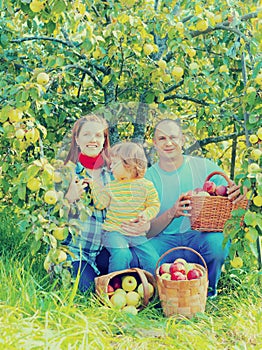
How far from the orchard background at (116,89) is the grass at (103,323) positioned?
0.61 feet

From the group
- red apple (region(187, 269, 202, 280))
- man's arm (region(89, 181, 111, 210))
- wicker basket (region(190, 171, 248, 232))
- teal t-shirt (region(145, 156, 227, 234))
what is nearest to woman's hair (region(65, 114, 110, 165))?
man's arm (region(89, 181, 111, 210))

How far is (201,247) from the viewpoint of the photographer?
9.77 ft

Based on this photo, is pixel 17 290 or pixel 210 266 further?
pixel 210 266

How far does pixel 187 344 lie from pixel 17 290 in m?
0.89

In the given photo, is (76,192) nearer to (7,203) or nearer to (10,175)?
(10,175)

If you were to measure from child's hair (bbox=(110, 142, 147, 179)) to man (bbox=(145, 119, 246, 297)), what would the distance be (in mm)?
83

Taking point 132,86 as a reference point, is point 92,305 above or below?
below

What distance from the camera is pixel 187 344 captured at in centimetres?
232

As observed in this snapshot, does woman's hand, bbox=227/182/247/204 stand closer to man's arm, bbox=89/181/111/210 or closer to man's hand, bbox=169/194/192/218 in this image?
man's hand, bbox=169/194/192/218

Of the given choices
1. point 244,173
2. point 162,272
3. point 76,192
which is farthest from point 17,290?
point 244,173

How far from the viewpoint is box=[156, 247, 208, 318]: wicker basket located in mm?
2605

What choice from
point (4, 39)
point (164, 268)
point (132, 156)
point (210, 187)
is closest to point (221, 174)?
point (210, 187)

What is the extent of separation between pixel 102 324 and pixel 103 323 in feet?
0.25

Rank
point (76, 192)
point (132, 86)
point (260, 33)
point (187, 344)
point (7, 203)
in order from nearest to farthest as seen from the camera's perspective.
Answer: point (187, 344) → point (260, 33) → point (76, 192) → point (132, 86) → point (7, 203)
